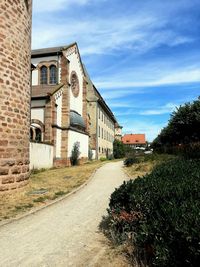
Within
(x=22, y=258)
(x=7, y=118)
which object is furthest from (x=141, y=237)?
(x=7, y=118)

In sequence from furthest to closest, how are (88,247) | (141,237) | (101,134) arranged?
(101,134) < (88,247) < (141,237)

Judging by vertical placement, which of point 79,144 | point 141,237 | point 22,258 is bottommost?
point 22,258

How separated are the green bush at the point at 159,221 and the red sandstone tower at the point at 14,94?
506 cm

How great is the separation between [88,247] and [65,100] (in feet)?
86.9

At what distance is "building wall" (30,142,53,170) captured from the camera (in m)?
24.8

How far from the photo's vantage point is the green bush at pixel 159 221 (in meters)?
4.75

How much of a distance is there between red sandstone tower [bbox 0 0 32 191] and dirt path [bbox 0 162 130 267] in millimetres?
2391

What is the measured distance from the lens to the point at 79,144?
37.1 meters

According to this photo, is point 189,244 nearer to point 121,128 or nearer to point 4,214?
point 4,214

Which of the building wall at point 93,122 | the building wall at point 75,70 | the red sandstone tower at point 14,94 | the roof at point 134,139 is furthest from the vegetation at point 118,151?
the roof at point 134,139

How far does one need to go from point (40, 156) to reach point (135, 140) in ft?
393

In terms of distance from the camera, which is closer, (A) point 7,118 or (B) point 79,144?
(A) point 7,118

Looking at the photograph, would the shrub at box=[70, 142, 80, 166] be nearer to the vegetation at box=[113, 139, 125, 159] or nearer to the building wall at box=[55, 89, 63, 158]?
the building wall at box=[55, 89, 63, 158]

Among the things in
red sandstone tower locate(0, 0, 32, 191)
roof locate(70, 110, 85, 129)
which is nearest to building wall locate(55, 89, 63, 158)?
roof locate(70, 110, 85, 129)
